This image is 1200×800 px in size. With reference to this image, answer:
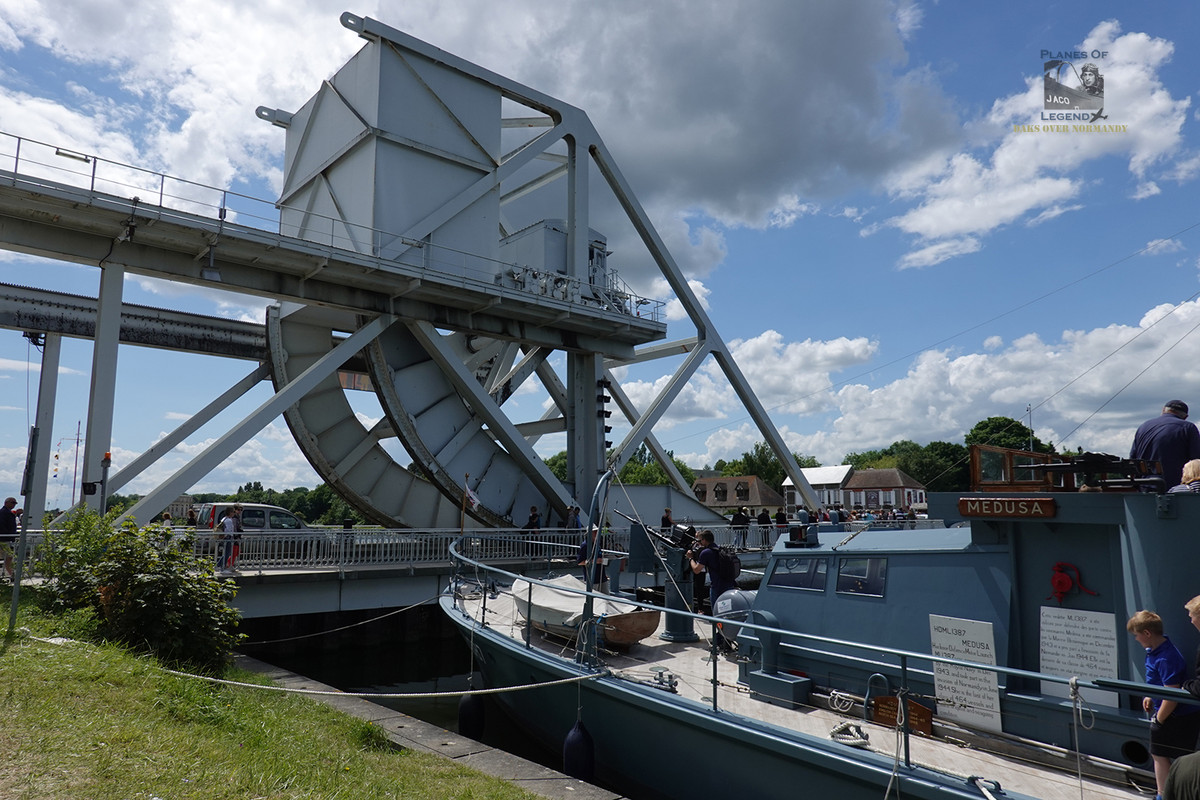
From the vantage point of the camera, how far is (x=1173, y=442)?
6.93 meters

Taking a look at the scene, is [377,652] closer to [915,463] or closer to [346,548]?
[346,548]

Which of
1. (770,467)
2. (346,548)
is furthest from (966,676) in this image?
(770,467)

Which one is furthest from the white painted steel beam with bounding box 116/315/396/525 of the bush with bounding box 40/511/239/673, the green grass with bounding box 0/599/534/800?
the green grass with bounding box 0/599/534/800

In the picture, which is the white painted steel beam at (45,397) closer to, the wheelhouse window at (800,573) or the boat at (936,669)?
the boat at (936,669)

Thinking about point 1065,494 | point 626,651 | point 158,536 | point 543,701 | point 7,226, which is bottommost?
point 543,701

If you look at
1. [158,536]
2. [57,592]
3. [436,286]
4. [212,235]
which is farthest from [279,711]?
[436,286]

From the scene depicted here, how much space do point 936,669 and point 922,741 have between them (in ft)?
2.21

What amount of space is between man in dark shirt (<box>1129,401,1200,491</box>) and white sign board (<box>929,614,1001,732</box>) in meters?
2.22

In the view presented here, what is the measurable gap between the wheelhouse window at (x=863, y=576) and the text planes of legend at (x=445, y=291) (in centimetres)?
1565

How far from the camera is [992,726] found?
6773 millimetres

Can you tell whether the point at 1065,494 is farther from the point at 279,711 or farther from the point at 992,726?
the point at 279,711

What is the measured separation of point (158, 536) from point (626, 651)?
688 cm

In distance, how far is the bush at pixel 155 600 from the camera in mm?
8969

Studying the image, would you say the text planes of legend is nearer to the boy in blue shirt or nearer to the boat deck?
the boat deck
